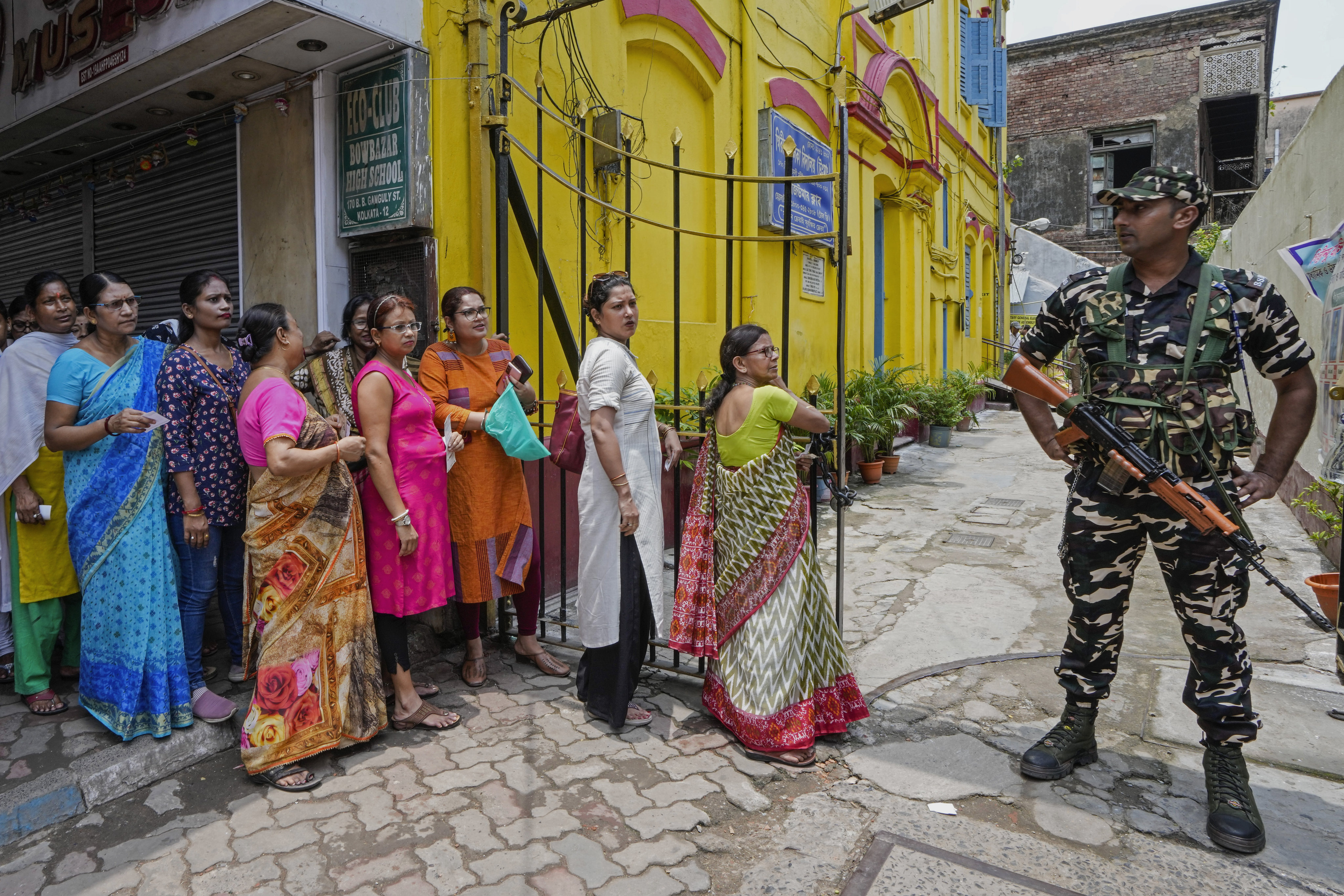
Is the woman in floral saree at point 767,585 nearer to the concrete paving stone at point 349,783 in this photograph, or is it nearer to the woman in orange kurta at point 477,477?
the woman in orange kurta at point 477,477

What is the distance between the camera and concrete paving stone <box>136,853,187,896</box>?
2.30 m

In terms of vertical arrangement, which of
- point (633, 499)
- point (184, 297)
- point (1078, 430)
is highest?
point (184, 297)

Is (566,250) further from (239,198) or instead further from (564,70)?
(239,198)

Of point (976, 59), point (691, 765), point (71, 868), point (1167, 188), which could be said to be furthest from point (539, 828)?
point (976, 59)

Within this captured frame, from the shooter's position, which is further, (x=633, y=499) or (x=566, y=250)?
(x=566, y=250)

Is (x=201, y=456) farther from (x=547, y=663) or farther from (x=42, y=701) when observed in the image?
(x=547, y=663)

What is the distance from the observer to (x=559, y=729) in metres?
3.26

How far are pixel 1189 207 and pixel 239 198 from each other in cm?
452

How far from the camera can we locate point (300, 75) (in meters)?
4.22

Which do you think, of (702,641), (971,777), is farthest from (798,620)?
(971,777)

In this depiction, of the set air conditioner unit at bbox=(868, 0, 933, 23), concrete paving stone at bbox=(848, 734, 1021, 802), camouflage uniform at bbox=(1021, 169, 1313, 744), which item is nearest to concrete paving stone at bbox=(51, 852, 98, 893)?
concrete paving stone at bbox=(848, 734, 1021, 802)

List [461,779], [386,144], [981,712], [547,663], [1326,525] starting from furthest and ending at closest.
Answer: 1. [1326,525]
2. [386,144]
3. [547,663]
4. [981,712]
5. [461,779]

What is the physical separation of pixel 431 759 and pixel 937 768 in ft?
5.99

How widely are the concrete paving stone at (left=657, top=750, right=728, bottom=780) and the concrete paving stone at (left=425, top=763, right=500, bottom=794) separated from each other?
0.60 metres
